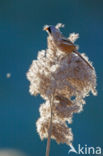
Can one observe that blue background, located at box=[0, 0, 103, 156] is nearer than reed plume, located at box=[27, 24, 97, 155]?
No

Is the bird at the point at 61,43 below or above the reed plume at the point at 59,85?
above

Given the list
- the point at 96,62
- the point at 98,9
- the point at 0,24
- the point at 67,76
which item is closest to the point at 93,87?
the point at 67,76

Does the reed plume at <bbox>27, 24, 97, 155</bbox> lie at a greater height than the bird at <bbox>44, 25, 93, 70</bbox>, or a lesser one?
lesser

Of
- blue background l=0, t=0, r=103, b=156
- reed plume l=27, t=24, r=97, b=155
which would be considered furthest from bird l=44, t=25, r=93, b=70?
blue background l=0, t=0, r=103, b=156

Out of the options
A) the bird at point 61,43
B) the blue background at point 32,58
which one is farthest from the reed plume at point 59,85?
the blue background at point 32,58

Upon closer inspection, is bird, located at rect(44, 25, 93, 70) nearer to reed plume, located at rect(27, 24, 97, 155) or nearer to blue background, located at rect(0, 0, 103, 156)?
reed plume, located at rect(27, 24, 97, 155)

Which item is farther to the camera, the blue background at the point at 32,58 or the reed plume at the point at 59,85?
the blue background at the point at 32,58

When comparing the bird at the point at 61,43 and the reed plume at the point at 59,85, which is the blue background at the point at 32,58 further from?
the bird at the point at 61,43

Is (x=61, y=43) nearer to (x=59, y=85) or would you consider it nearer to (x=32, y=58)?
A: (x=59, y=85)
